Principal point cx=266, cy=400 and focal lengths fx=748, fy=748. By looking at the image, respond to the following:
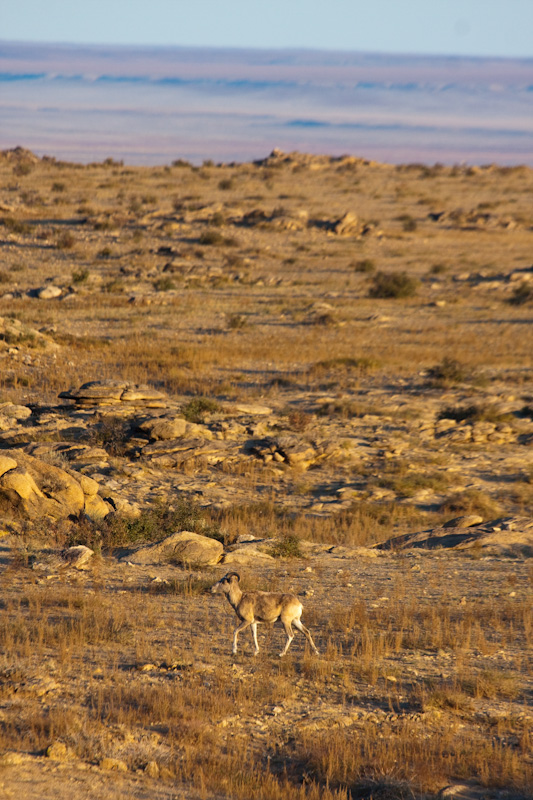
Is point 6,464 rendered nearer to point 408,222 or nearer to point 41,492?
point 41,492

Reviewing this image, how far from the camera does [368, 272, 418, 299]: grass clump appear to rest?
105 feet

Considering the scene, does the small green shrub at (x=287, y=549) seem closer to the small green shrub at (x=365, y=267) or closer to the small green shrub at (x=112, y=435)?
the small green shrub at (x=112, y=435)

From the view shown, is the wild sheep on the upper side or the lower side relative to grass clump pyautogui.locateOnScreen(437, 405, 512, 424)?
lower

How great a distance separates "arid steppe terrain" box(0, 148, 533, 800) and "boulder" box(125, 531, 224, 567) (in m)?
0.03

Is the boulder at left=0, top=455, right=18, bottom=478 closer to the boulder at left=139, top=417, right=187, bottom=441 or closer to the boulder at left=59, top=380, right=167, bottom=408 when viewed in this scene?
the boulder at left=139, top=417, right=187, bottom=441

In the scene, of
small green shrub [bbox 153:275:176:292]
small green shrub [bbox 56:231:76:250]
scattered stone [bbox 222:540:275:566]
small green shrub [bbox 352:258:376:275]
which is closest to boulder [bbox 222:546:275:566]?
scattered stone [bbox 222:540:275:566]

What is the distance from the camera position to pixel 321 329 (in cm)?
2639

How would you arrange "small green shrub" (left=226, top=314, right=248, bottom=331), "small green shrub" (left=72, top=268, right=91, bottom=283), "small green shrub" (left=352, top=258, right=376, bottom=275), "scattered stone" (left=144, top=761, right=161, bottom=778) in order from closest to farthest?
"scattered stone" (left=144, top=761, right=161, bottom=778), "small green shrub" (left=226, top=314, right=248, bottom=331), "small green shrub" (left=72, top=268, right=91, bottom=283), "small green shrub" (left=352, top=258, right=376, bottom=275)

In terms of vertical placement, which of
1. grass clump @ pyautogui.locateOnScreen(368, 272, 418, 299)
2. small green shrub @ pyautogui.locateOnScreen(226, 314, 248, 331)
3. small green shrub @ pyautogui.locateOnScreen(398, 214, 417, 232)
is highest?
small green shrub @ pyautogui.locateOnScreen(398, 214, 417, 232)

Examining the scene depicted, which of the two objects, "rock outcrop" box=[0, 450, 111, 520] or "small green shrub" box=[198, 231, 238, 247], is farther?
"small green shrub" box=[198, 231, 238, 247]

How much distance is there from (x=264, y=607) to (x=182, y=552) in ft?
10.1

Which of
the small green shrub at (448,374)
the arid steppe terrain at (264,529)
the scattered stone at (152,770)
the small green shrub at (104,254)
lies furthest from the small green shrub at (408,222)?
the scattered stone at (152,770)

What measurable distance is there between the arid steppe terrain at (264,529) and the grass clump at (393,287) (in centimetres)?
A: 14

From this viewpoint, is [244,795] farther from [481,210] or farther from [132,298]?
[481,210]
